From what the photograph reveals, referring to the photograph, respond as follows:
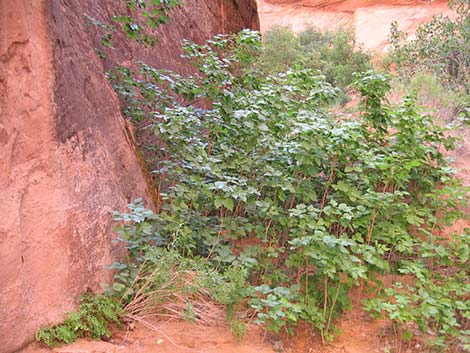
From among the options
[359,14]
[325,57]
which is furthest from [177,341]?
[359,14]

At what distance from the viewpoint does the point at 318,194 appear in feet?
15.1

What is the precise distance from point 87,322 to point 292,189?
1.85 meters

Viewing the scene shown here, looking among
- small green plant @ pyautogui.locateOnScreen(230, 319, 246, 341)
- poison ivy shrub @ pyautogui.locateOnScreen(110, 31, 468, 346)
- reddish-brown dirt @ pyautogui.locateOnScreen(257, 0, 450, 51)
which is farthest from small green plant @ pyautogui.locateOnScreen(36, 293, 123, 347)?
reddish-brown dirt @ pyautogui.locateOnScreen(257, 0, 450, 51)

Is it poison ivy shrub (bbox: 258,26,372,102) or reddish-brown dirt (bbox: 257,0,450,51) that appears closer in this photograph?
poison ivy shrub (bbox: 258,26,372,102)

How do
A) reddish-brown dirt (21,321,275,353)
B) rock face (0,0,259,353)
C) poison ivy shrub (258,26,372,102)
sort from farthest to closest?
1. poison ivy shrub (258,26,372,102)
2. reddish-brown dirt (21,321,275,353)
3. rock face (0,0,259,353)

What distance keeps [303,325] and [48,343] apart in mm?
1865

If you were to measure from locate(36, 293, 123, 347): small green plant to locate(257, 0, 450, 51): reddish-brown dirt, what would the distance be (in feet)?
58.2

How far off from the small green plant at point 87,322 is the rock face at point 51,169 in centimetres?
7

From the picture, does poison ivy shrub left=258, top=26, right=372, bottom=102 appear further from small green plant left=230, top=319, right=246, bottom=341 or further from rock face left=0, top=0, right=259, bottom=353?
small green plant left=230, top=319, right=246, bottom=341

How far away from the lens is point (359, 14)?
23188 mm

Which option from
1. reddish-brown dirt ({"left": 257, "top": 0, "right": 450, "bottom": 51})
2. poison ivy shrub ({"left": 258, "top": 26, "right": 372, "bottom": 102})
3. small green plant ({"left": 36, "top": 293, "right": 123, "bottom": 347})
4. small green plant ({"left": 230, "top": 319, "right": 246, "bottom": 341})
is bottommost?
small green plant ({"left": 230, "top": 319, "right": 246, "bottom": 341})

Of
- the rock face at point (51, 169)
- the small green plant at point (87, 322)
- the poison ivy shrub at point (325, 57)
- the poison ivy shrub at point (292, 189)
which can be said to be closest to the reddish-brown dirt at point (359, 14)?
the poison ivy shrub at point (325, 57)

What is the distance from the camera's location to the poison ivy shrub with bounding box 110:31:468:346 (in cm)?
362

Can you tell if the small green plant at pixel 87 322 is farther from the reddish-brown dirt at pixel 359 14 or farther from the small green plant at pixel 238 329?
the reddish-brown dirt at pixel 359 14
